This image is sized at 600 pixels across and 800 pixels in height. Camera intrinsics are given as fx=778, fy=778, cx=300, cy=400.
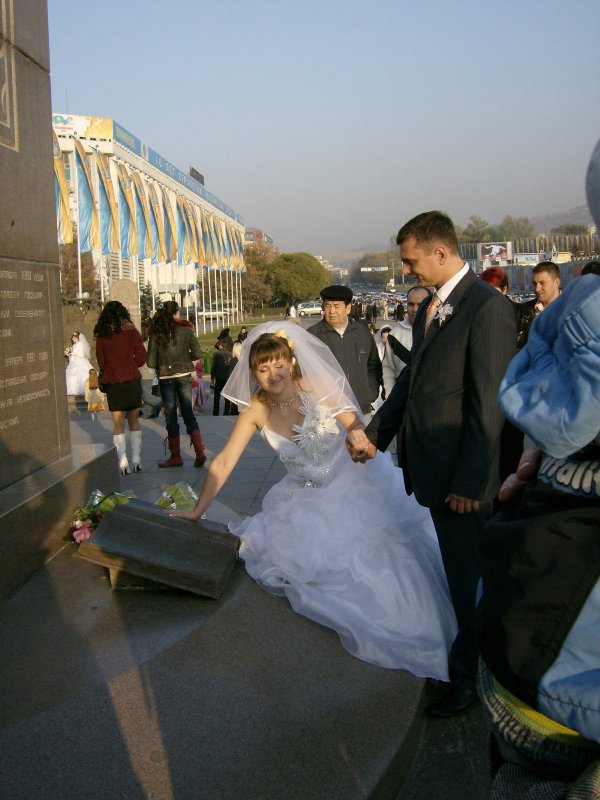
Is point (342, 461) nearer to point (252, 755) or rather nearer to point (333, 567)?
point (333, 567)

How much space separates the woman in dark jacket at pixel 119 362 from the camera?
9.26 meters

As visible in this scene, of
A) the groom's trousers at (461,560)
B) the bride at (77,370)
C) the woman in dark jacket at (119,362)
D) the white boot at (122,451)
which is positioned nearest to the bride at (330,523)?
the groom's trousers at (461,560)

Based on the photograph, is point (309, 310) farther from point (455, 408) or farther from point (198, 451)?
point (455, 408)

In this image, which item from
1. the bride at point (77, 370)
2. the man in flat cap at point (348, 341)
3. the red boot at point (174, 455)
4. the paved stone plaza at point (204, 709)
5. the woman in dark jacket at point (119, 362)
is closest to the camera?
the paved stone plaza at point (204, 709)

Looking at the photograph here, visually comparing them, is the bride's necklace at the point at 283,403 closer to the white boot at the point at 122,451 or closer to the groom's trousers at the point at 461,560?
the groom's trousers at the point at 461,560

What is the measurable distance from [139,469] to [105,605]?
19.0ft

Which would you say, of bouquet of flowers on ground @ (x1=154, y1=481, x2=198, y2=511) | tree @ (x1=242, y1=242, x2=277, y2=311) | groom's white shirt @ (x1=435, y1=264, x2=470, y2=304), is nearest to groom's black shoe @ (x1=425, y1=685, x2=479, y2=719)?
groom's white shirt @ (x1=435, y1=264, x2=470, y2=304)

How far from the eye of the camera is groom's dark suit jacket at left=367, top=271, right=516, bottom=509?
3459 millimetres

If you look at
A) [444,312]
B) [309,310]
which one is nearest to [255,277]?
[309,310]

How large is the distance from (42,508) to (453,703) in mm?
2573

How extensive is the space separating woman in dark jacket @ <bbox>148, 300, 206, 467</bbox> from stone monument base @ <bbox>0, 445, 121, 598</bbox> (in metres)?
3.96

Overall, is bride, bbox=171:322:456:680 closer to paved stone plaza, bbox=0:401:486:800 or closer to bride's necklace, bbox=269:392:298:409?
bride's necklace, bbox=269:392:298:409

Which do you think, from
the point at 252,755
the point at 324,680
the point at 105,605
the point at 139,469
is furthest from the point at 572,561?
the point at 139,469

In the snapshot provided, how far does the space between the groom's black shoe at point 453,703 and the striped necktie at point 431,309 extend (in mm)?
1751
